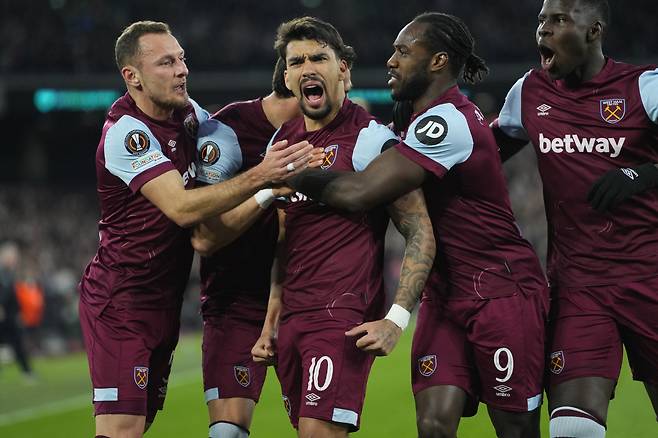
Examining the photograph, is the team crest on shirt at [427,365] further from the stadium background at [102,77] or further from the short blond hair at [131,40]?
the stadium background at [102,77]

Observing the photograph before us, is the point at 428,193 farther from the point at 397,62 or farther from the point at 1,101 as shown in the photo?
the point at 1,101

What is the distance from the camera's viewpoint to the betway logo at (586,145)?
17.2 feet

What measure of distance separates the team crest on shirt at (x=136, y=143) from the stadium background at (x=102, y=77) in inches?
557

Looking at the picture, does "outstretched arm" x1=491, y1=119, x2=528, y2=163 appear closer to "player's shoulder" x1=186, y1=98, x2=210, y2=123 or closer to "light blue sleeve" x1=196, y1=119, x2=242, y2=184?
"light blue sleeve" x1=196, y1=119, x2=242, y2=184

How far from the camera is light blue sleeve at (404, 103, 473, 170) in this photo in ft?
16.5

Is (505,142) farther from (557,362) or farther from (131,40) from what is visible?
(131,40)

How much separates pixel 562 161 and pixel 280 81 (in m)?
1.67

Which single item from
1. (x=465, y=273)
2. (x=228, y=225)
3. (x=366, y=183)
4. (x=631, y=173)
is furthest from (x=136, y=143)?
(x=631, y=173)

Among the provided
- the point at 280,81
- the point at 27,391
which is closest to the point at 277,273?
the point at 280,81

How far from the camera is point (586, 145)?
525 centimetres

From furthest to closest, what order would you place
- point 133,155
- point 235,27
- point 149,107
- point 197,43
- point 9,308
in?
1. point 235,27
2. point 197,43
3. point 9,308
4. point 149,107
5. point 133,155

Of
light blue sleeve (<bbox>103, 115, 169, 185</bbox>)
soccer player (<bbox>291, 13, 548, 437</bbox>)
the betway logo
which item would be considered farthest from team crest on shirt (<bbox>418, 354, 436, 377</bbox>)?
light blue sleeve (<bbox>103, 115, 169, 185</bbox>)

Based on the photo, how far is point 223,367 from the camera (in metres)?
→ 5.96

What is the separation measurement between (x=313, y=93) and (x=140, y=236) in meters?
1.27
